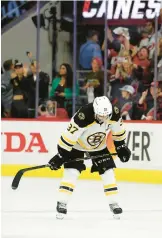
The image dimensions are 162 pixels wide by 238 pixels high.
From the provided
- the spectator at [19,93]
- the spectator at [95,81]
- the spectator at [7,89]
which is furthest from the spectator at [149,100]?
the spectator at [7,89]

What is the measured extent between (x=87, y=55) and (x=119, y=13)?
57cm

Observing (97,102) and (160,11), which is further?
(160,11)

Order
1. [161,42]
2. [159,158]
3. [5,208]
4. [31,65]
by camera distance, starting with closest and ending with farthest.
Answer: [5,208] → [159,158] → [161,42] → [31,65]

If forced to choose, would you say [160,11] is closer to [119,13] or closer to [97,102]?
[119,13]

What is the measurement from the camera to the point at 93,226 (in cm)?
458

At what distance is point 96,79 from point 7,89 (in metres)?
0.98

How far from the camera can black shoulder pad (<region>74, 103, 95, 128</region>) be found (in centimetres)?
466

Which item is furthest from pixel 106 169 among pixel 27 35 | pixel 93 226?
pixel 27 35

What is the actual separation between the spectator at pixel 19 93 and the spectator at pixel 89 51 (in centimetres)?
66

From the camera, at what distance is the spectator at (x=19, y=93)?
7.75 metres

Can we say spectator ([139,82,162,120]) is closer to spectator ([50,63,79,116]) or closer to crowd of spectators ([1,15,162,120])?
crowd of spectators ([1,15,162,120])

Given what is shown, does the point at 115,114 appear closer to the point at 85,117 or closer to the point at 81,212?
the point at 85,117

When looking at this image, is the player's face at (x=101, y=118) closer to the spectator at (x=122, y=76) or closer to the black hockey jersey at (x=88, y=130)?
the black hockey jersey at (x=88, y=130)

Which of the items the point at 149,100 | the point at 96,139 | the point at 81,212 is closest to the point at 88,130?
the point at 96,139
